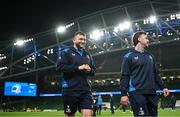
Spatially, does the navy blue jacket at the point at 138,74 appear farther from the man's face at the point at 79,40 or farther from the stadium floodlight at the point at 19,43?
the stadium floodlight at the point at 19,43

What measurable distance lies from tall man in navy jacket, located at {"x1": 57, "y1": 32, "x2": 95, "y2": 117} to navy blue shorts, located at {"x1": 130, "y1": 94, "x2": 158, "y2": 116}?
104 centimetres

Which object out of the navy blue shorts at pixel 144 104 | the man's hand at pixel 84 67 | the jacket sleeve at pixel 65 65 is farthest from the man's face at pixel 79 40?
the navy blue shorts at pixel 144 104

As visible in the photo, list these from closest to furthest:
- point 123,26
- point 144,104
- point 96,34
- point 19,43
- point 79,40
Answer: point 144,104 < point 79,40 < point 123,26 < point 96,34 < point 19,43

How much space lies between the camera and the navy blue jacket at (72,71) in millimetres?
6824

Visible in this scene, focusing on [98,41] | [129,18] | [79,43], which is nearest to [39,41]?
[98,41]

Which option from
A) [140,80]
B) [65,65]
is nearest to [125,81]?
[140,80]

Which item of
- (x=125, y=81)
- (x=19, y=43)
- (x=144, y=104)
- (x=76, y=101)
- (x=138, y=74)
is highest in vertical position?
(x=19, y=43)

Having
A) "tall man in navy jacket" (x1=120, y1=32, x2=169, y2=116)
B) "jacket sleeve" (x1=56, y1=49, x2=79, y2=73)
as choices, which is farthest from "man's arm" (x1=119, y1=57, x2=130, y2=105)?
"jacket sleeve" (x1=56, y1=49, x2=79, y2=73)

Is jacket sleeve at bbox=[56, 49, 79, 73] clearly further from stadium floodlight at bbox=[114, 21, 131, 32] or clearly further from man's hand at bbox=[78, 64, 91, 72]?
stadium floodlight at bbox=[114, 21, 131, 32]

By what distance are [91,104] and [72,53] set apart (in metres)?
1.13

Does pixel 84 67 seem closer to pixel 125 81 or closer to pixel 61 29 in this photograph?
pixel 125 81

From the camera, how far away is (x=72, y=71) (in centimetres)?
680

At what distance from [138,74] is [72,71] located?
136cm

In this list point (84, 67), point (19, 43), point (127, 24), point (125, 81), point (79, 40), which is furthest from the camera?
point (19, 43)
